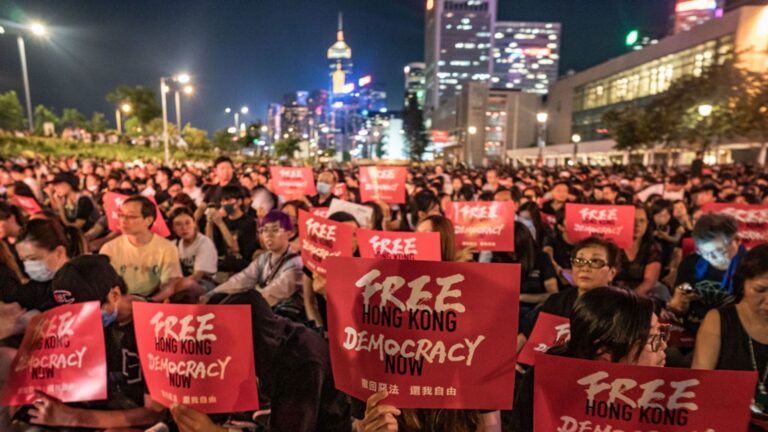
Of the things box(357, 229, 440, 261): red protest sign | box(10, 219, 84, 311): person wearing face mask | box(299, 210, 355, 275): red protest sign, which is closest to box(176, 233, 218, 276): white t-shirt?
box(299, 210, 355, 275): red protest sign

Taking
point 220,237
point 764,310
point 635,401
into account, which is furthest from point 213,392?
point 220,237

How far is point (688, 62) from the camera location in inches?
1949

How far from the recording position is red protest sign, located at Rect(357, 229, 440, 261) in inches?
173

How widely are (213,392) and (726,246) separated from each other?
4.29 m

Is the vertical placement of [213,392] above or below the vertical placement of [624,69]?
below

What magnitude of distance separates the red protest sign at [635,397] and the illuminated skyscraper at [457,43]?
600 ft

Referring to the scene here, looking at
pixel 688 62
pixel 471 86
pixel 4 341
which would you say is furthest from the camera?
pixel 471 86

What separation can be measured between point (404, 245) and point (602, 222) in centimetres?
338

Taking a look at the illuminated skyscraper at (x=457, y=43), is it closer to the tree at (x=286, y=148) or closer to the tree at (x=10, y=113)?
the tree at (x=286, y=148)

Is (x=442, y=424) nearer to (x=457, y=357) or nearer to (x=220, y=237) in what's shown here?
(x=457, y=357)

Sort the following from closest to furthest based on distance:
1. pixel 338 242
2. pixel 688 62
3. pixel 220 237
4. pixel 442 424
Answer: pixel 442 424 < pixel 338 242 < pixel 220 237 < pixel 688 62

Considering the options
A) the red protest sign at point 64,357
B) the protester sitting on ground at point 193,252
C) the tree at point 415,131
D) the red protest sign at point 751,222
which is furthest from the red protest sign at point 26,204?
the tree at point 415,131

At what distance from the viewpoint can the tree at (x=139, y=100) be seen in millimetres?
50031

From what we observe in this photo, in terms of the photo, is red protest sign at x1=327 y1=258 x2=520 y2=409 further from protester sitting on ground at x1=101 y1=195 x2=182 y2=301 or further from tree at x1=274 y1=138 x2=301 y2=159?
tree at x1=274 y1=138 x2=301 y2=159
